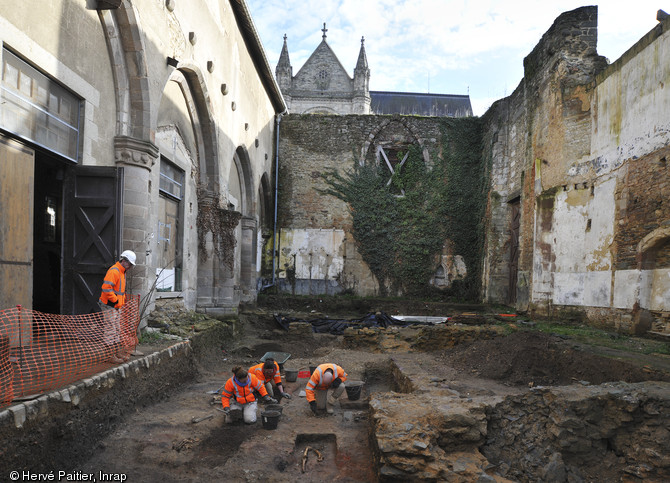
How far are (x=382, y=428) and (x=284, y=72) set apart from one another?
127ft

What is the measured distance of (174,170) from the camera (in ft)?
37.3

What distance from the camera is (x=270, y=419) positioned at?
613 centimetres

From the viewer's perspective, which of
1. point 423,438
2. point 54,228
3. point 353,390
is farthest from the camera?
point 54,228

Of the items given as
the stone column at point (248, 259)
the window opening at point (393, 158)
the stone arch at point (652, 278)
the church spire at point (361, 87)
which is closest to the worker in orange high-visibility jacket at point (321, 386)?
the stone arch at point (652, 278)

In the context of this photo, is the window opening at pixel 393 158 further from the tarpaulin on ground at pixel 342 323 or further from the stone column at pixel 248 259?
the tarpaulin on ground at pixel 342 323

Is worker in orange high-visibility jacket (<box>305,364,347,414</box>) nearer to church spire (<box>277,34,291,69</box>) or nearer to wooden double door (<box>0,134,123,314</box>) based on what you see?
wooden double door (<box>0,134,123,314</box>)

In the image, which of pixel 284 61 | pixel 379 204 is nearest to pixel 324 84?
pixel 284 61

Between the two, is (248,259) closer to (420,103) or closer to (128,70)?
(128,70)

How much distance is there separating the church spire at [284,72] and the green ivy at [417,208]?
70.3 feet

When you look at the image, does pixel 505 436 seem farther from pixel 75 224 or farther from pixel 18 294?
pixel 75 224

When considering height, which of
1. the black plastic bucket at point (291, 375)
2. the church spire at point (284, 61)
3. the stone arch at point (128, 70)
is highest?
the church spire at point (284, 61)

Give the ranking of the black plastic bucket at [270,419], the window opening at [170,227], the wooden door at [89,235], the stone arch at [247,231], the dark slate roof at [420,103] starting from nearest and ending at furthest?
1. the black plastic bucket at [270,419]
2. the wooden door at [89,235]
3. the window opening at [170,227]
4. the stone arch at [247,231]
5. the dark slate roof at [420,103]

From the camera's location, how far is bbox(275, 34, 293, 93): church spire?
3941 centimetres

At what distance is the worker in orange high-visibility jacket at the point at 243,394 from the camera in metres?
6.35
